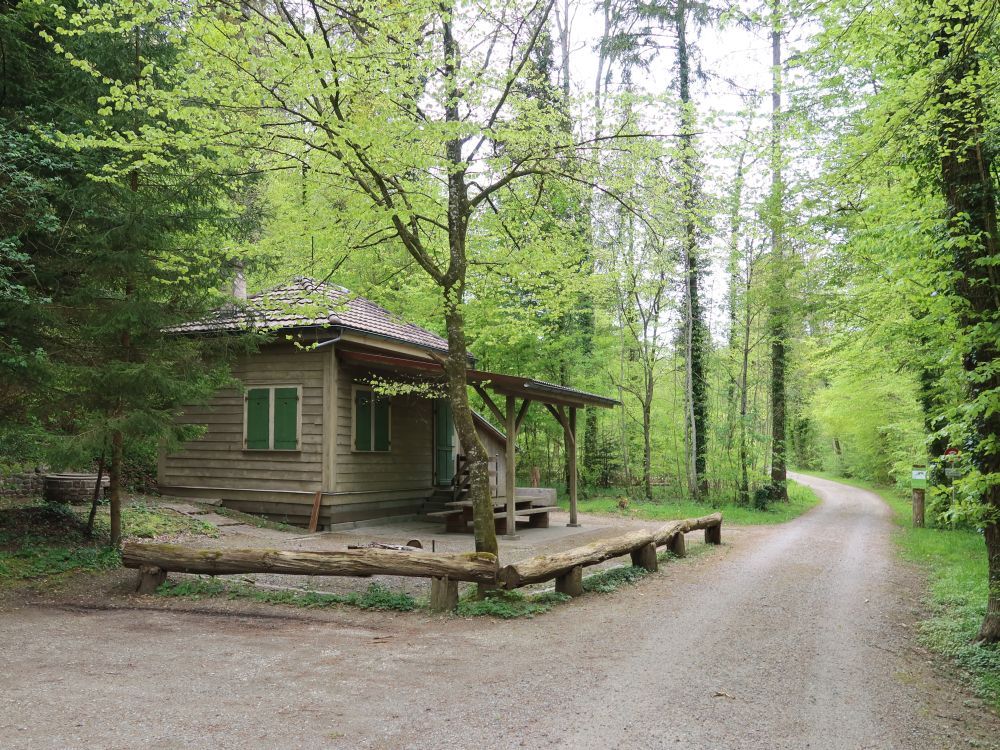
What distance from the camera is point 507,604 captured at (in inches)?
283

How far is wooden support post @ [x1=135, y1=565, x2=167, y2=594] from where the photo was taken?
7.80 meters

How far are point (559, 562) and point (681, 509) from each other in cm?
1162

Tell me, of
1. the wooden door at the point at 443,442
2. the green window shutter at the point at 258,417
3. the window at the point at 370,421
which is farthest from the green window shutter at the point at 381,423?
the green window shutter at the point at 258,417

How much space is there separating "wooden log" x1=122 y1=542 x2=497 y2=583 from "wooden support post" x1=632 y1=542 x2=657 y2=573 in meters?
3.20

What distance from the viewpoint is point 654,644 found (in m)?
6.02

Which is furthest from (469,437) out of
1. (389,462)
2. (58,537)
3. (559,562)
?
(389,462)

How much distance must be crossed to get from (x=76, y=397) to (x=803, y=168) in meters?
14.2

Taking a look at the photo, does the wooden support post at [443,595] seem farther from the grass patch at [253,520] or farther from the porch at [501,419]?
the grass patch at [253,520]

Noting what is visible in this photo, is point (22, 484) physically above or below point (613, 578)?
above

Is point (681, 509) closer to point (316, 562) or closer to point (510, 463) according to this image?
point (510, 463)

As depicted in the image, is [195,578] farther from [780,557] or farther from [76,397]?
[780,557]

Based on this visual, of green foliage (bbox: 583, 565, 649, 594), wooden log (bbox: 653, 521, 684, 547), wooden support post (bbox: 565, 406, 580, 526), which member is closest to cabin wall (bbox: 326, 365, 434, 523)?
wooden support post (bbox: 565, 406, 580, 526)

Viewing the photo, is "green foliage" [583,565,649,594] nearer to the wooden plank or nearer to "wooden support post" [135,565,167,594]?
"wooden support post" [135,565,167,594]

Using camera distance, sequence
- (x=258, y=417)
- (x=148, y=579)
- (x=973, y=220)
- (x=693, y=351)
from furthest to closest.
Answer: (x=693, y=351), (x=258, y=417), (x=148, y=579), (x=973, y=220)
